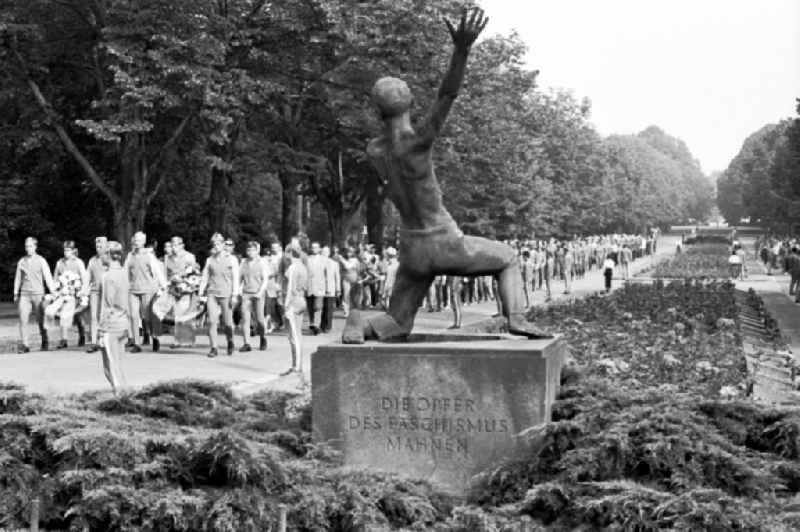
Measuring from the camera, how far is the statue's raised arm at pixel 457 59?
27.6 ft

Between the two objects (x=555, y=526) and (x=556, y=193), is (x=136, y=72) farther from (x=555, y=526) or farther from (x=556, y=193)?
(x=556, y=193)

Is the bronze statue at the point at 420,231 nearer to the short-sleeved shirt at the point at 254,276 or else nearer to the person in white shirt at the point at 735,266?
the short-sleeved shirt at the point at 254,276

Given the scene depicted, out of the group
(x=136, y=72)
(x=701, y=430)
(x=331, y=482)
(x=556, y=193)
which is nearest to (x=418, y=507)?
(x=331, y=482)

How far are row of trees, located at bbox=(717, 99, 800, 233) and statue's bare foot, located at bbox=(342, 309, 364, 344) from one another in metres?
40.5

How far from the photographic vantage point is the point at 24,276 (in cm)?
2095

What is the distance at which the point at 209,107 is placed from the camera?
2620cm

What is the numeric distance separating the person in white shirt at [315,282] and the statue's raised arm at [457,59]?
1629 cm

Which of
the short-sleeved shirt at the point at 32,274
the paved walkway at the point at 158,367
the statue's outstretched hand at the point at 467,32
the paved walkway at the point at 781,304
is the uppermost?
the statue's outstretched hand at the point at 467,32

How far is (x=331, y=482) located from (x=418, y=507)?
1.88ft

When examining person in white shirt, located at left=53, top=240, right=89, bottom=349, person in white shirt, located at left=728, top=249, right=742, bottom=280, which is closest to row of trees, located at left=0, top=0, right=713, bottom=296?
person in white shirt, located at left=53, top=240, right=89, bottom=349

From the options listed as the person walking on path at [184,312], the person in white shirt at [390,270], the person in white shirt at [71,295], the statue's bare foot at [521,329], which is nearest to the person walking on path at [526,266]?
the person in white shirt at [390,270]

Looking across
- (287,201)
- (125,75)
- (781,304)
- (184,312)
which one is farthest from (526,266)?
(184,312)

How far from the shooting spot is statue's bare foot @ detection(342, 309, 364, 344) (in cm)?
891

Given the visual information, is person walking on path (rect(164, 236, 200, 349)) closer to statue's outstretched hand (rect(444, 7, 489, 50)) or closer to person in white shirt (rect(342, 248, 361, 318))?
person in white shirt (rect(342, 248, 361, 318))
